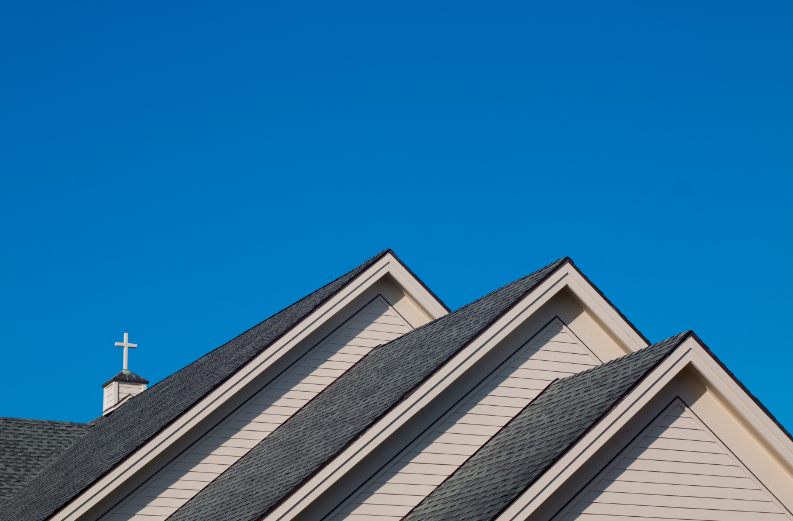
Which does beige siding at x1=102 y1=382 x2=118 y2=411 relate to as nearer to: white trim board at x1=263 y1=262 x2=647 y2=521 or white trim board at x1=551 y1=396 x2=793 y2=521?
white trim board at x1=263 y1=262 x2=647 y2=521

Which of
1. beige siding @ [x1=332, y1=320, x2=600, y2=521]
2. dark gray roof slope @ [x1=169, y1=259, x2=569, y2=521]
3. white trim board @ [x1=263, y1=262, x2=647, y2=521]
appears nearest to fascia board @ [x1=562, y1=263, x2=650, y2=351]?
white trim board @ [x1=263, y1=262, x2=647, y2=521]

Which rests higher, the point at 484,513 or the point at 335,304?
the point at 335,304

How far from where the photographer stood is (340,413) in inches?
560

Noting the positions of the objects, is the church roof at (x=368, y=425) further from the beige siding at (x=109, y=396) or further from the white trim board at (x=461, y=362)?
the beige siding at (x=109, y=396)

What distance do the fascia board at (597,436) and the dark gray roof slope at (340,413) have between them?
2.59 m

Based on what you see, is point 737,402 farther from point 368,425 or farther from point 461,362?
point 368,425

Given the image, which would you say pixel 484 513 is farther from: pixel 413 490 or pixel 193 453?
pixel 193 453

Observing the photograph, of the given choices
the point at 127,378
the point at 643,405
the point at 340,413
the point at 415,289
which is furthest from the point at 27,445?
the point at 643,405

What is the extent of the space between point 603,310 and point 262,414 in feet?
19.2

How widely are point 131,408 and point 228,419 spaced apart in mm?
7010

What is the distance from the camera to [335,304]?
16.6m

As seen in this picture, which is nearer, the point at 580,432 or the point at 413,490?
the point at 580,432

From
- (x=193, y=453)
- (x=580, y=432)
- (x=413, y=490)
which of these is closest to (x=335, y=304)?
(x=193, y=453)

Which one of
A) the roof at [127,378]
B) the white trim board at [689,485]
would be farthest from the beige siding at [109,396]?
the white trim board at [689,485]
